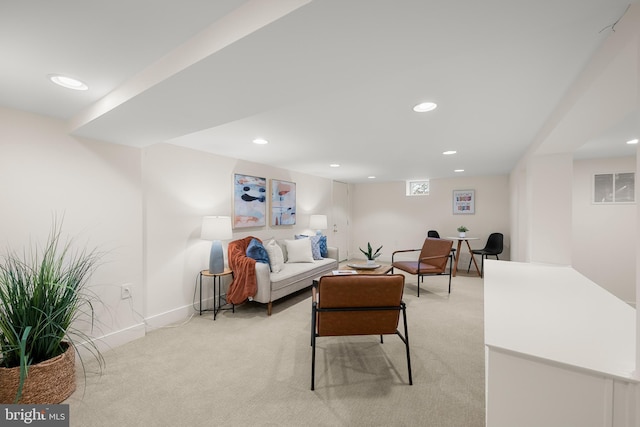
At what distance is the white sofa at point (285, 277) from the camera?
328cm

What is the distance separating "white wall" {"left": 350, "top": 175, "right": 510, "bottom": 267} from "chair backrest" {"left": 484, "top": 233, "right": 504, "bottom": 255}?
50 cm

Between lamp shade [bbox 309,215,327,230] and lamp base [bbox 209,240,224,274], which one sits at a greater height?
lamp shade [bbox 309,215,327,230]

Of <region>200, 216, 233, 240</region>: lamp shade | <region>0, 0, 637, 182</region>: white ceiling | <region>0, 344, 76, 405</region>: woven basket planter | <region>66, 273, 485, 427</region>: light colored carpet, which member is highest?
<region>0, 0, 637, 182</region>: white ceiling

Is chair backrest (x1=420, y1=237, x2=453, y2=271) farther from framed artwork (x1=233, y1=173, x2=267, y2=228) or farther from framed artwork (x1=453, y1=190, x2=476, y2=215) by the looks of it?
framed artwork (x1=233, y1=173, x2=267, y2=228)

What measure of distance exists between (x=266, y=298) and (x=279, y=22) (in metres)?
2.96

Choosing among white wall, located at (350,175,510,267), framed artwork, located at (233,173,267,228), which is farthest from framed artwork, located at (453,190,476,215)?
framed artwork, located at (233,173,267,228)

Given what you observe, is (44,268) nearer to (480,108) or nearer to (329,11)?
(329,11)

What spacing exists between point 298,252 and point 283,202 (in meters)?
1.02

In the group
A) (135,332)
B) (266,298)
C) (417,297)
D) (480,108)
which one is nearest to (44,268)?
(135,332)

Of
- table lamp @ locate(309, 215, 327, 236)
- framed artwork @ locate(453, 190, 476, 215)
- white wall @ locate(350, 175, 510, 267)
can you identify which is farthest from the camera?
framed artwork @ locate(453, 190, 476, 215)

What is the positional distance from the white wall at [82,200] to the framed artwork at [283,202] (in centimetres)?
216

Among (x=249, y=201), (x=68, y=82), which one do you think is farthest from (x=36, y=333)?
(x=249, y=201)

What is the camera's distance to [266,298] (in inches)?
129

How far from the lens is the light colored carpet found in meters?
1.64
